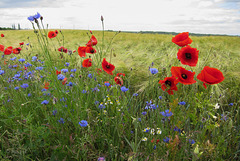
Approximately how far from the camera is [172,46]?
10.1ft

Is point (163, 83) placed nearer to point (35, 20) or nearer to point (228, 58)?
point (35, 20)

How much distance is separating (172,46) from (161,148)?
6.95ft

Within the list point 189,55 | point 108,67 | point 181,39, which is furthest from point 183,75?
point 108,67

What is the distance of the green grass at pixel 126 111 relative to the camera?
1268mm

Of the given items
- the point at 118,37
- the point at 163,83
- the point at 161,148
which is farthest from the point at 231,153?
the point at 118,37

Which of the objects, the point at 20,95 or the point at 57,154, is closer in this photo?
the point at 57,154

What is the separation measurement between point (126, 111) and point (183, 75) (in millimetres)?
550

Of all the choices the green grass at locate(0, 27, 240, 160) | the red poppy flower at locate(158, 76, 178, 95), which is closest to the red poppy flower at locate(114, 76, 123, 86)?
the green grass at locate(0, 27, 240, 160)

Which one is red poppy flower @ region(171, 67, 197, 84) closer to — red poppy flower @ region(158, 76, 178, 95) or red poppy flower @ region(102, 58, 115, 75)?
red poppy flower @ region(158, 76, 178, 95)

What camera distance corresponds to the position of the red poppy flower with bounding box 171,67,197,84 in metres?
1.26

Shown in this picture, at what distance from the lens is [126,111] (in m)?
1.57

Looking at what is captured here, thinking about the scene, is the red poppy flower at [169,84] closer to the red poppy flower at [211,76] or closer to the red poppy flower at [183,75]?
the red poppy flower at [183,75]

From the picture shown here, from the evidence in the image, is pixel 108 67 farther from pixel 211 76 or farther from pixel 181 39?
pixel 211 76

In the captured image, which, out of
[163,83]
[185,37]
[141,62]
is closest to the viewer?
[163,83]
